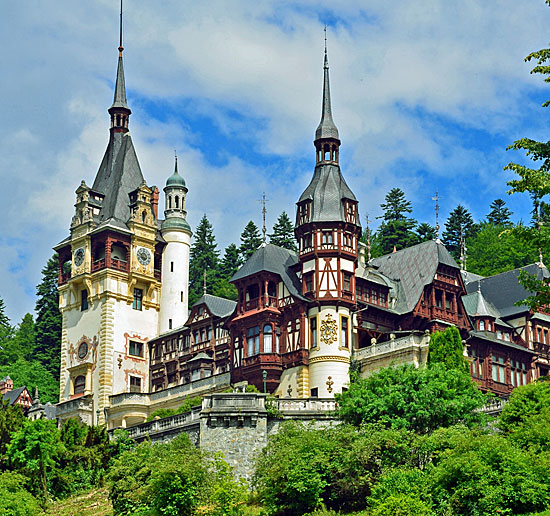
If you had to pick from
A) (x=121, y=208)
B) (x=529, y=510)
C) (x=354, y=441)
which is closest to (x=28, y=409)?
(x=121, y=208)

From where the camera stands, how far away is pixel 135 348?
7931 centimetres

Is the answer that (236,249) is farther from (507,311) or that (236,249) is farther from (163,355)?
(507,311)

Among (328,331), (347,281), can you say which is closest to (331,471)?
(328,331)

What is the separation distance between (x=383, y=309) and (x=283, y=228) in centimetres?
3828

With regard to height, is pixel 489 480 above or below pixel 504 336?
below

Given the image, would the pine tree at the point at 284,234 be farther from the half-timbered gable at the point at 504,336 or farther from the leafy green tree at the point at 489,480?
the leafy green tree at the point at 489,480

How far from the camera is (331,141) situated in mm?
70750

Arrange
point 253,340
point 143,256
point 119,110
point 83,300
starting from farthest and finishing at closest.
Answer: point 119,110 → point 143,256 → point 83,300 → point 253,340

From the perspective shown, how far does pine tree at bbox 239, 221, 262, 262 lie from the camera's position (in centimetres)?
10644

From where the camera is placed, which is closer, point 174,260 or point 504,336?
point 504,336

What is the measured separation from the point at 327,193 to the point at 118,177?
69.4 ft

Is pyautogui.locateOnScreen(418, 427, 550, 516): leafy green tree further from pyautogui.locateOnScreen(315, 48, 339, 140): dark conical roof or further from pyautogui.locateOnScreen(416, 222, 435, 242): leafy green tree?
pyautogui.locateOnScreen(416, 222, 435, 242): leafy green tree

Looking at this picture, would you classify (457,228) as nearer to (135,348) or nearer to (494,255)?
(494,255)

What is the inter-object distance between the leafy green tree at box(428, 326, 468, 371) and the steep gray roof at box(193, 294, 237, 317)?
19503mm
